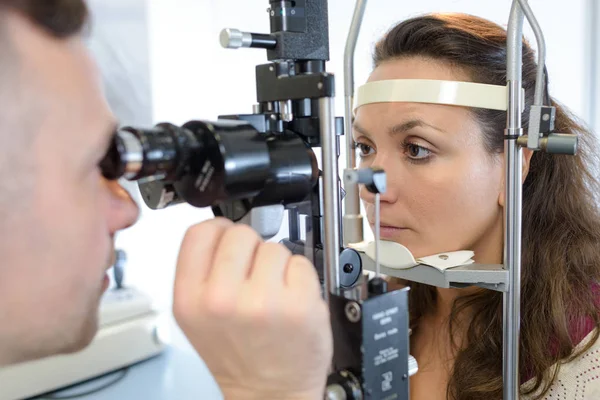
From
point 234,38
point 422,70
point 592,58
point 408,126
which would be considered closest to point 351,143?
point 408,126

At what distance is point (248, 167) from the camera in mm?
589

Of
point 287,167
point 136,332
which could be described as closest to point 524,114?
point 287,167

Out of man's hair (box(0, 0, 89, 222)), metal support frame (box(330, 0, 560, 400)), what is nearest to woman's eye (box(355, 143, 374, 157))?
metal support frame (box(330, 0, 560, 400))

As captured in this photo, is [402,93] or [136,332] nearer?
A: [402,93]

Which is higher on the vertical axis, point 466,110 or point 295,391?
point 466,110

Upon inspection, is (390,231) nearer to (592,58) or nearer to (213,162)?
(213,162)

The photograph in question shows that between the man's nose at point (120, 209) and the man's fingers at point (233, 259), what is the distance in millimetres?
113

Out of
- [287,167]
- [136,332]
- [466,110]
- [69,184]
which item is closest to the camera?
[69,184]

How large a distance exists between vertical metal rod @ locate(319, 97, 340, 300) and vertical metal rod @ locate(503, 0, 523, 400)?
Answer: 359mm

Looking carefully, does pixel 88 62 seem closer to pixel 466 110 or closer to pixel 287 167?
pixel 287 167

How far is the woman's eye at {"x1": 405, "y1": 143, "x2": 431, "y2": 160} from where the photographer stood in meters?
1.06

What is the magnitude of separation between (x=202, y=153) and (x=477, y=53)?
70 centimetres

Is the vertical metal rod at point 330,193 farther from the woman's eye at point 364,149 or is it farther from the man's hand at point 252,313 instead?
the woman's eye at point 364,149

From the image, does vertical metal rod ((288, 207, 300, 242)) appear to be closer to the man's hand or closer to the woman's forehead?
the man's hand
